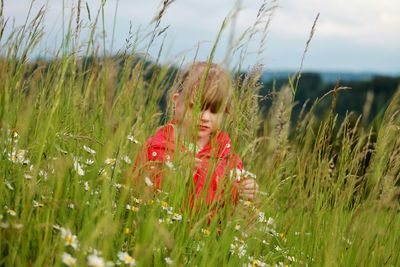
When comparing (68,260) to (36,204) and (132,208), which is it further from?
(132,208)

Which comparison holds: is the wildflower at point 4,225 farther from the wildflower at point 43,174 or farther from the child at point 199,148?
the child at point 199,148

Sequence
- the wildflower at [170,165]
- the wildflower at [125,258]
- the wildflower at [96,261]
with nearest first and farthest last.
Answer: the wildflower at [96,261]
the wildflower at [125,258]
the wildflower at [170,165]

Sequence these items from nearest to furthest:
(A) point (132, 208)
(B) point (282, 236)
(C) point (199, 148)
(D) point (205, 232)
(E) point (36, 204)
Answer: (E) point (36, 204)
(A) point (132, 208)
(D) point (205, 232)
(C) point (199, 148)
(B) point (282, 236)

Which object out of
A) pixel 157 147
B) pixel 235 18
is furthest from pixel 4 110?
pixel 157 147

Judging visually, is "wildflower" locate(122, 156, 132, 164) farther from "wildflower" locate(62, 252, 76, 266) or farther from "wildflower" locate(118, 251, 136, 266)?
"wildflower" locate(62, 252, 76, 266)

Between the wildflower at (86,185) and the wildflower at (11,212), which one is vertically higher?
the wildflower at (86,185)

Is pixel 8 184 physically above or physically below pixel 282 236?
above

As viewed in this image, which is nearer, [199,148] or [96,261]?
[96,261]

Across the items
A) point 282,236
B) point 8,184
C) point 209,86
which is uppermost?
point 209,86

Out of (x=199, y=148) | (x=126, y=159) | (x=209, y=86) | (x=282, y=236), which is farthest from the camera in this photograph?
(x=209, y=86)

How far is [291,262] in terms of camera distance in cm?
278

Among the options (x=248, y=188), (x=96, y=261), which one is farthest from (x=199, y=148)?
(x=96, y=261)

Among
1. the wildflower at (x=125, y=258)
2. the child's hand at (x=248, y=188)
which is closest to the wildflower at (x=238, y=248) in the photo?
the child's hand at (x=248, y=188)

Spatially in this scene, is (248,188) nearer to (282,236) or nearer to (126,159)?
(282,236)
